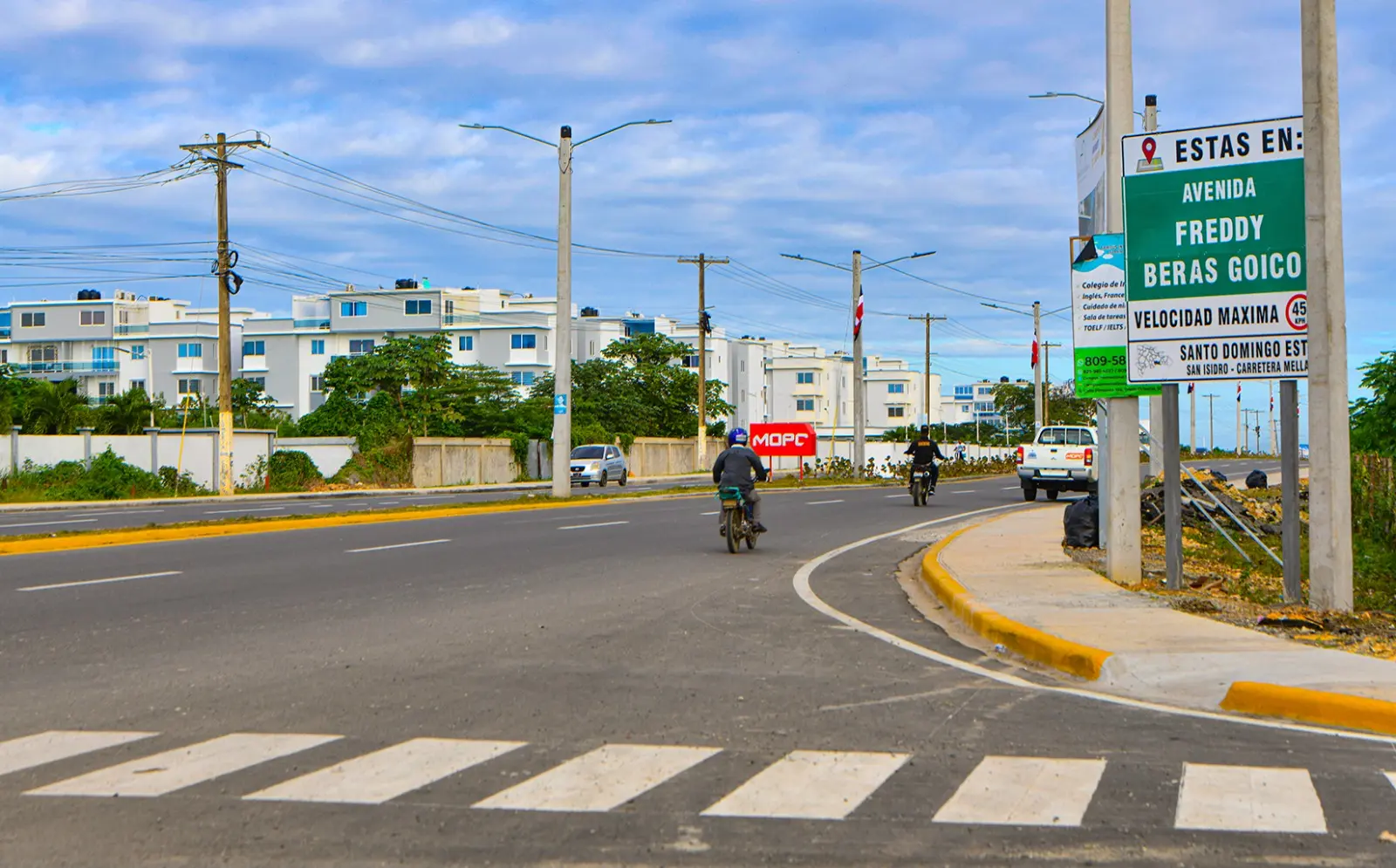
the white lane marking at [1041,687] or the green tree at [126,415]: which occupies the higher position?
the green tree at [126,415]

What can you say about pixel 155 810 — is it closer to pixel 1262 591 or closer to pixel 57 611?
pixel 57 611

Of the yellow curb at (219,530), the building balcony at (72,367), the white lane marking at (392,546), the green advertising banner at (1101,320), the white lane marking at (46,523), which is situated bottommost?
the white lane marking at (46,523)

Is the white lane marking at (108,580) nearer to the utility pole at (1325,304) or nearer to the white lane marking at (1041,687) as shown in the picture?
the white lane marking at (1041,687)

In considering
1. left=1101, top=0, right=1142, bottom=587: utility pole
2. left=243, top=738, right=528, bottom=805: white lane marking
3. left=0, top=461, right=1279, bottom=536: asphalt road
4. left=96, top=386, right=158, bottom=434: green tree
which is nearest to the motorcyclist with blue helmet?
left=1101, top=0, right=1142, bottom=587: utility pole

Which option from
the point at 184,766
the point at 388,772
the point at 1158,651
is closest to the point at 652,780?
the point at 388,772

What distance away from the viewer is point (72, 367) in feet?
370

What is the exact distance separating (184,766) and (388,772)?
3.17 feet

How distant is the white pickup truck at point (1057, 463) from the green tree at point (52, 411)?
104 ft

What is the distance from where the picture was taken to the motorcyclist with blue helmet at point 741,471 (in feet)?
62.3

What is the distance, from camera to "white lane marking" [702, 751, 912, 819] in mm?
5574

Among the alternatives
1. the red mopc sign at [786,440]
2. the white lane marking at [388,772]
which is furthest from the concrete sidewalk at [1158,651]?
the red mopc sign at [786,440]

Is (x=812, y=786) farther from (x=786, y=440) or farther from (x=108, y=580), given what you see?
(x=786, y=440)

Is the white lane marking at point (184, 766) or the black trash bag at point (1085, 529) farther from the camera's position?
the black trash bag at point (1085, 529)

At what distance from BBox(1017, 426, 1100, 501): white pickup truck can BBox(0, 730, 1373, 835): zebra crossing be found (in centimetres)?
3044
